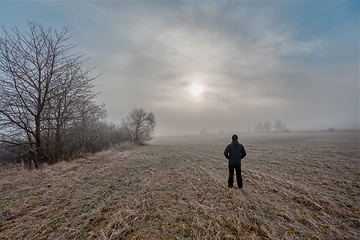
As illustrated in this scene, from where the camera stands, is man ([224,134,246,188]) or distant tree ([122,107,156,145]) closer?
man ([224,134,246,188])

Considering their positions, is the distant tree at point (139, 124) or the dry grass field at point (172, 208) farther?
the distant tree at point (139, 124)

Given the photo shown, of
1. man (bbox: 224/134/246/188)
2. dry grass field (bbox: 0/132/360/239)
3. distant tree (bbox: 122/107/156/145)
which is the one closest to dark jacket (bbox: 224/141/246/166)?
man (bbox: 224/134/246/188)

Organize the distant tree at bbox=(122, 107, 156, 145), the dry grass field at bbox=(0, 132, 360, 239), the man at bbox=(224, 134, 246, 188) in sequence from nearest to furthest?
the dry grass field at bbox=(0, 132, 360, 239), the man at bbox=(224, 134, 246, 188), the distant tree at bbox=(122, 107, 156, 145)

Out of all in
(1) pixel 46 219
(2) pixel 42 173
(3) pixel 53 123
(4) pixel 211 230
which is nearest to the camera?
(4) pixel 211 230

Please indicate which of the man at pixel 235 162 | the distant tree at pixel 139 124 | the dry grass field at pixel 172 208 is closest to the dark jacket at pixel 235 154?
the man at pixel 235 162

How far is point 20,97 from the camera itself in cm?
791

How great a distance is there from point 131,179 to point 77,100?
24.5 ft

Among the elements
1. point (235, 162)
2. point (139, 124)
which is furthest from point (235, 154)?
point (139, 124)

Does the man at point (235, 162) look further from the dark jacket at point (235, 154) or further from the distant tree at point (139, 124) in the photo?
the distant tree at point (139, 124)

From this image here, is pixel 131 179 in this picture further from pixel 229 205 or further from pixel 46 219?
pixel 229 205

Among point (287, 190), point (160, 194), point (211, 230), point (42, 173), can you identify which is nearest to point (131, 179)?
point (160, 194)

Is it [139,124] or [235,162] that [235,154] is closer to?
[235,162]

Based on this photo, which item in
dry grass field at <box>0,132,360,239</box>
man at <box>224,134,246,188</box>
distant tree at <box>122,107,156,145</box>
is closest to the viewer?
dry grass field at <box>0,132,360,239</box>

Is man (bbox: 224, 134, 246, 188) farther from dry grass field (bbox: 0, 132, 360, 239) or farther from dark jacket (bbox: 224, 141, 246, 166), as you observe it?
dry grass field (bbox: 0, 132, 360, 239)
